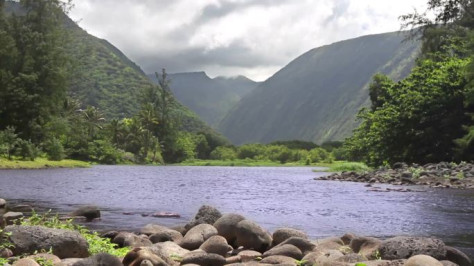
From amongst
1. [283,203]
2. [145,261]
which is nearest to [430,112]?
[283,203]

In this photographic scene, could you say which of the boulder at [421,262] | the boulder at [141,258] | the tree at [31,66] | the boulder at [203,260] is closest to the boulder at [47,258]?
A: the boulder at [141,258]

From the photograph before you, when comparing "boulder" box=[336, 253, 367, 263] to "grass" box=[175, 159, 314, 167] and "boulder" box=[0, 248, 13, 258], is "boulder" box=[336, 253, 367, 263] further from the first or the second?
"grass" box=[175, 159, 314, 167]

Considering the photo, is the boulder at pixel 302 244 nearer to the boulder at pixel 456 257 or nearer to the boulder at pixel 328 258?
the boulder at pixel 328 258

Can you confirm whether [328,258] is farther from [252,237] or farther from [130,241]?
[130,241]

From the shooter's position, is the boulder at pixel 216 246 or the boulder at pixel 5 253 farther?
the boulder at pixel 216 246

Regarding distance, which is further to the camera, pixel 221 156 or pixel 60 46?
pixel 221 156

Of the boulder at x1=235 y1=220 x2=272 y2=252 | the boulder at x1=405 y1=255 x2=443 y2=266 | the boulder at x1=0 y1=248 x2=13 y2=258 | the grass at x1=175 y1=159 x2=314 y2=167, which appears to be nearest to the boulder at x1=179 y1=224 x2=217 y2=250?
the boulder at x1=235 y1=220 x2=272 y2=252

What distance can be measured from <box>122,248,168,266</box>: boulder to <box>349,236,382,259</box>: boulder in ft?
13.0

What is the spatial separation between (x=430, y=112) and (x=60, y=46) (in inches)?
1868

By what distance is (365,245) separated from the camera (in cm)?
988

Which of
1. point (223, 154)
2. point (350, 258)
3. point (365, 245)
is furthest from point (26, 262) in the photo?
point (223, 154)

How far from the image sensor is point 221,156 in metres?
163

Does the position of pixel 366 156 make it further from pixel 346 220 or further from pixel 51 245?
pixel 51 245

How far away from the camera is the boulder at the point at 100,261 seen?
7305 mm
